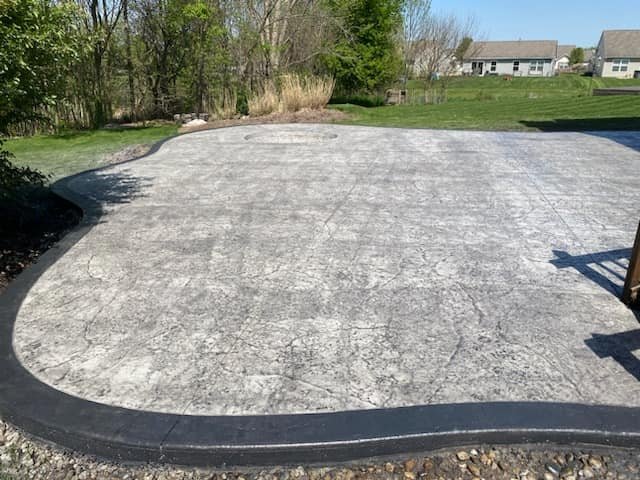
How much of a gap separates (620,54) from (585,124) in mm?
51572

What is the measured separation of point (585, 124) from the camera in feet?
33.1

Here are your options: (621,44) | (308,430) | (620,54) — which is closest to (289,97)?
(308,430)

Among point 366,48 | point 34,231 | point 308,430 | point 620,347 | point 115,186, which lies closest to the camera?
point 308,430

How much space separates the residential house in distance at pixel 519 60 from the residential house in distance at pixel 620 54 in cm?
642

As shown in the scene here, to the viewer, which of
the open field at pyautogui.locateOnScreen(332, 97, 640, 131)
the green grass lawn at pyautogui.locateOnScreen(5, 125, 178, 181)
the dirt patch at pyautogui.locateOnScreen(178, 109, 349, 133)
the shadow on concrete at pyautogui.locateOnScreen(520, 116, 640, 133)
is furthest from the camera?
the dirt patch at pyautogui.locateOnScreen(178, 109, 349, 133)

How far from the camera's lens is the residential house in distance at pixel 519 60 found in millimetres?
58781

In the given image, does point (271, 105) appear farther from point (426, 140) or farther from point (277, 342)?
point (277, 342)

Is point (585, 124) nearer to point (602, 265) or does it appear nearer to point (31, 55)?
point (602, 265)

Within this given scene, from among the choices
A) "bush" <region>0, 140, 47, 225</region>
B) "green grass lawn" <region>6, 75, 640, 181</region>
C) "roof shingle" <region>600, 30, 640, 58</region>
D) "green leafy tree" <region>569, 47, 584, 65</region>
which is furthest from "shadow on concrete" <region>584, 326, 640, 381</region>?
"green leafy tree" <region>569, 47, 584, 65</region>

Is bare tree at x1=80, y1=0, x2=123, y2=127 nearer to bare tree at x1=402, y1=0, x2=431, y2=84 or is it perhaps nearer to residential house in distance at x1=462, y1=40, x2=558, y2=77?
bare tree at x1=402, y1=0, x2=431, y2=84

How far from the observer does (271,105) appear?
12461 mm

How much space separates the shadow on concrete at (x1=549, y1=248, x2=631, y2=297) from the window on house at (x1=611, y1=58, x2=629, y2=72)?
59.0 meters

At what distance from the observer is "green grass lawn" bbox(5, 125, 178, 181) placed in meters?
7.46

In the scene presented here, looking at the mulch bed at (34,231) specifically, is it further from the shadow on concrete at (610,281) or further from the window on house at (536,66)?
the window on house at (536,66)
